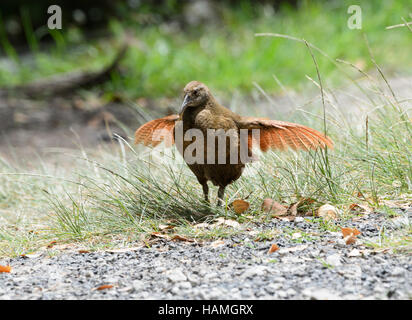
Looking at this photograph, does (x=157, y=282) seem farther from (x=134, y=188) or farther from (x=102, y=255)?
(x=134, y=188)

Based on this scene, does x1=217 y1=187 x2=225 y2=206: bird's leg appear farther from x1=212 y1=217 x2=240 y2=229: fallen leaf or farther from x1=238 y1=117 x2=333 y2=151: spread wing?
x1=238 y1=117 x2=333 y2=151: spread wing

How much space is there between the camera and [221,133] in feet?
9.88

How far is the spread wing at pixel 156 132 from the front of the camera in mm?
3410

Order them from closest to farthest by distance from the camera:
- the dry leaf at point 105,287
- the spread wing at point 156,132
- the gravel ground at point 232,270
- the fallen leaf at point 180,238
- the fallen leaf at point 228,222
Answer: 1. the gravel ground at point 232,270
2. the dry leaf at point 105,287
3. the fallen leaf at point 180,238
4. the fallen leaf at point 228,222
5. the spread wing at point 156,132

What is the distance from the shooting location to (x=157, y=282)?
2.35 metres

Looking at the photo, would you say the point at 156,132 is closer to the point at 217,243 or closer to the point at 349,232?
the point at 217,243

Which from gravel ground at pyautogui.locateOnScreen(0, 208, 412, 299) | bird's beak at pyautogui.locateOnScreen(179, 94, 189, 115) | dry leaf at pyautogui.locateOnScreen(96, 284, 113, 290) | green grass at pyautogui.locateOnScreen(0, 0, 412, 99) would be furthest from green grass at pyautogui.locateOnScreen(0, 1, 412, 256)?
green grass at pyautogui.locateOnScreen(0, 0, 412, 99)

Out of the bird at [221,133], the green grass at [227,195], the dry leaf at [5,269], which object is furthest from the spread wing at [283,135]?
the dry leaf at [5,269]

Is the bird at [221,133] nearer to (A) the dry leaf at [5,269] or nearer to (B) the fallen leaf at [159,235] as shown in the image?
(B) the fallen leaf at [159,235]

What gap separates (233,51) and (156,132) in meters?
4.84

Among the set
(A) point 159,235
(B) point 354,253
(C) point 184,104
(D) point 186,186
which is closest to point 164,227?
(A) point 159,235
